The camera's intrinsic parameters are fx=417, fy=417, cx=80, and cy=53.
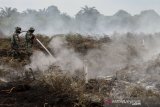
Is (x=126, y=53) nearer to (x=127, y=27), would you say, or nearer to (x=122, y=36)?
(x=122, y=36)

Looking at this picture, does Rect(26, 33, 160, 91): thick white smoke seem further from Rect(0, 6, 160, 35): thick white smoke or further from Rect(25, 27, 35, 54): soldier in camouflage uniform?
Rect(0, 6, 160, 35): thick white smoke

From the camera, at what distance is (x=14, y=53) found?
20.3 meters

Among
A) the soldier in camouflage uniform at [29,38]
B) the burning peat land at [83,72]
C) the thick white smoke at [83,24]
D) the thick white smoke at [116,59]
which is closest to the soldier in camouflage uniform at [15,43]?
the burning peat land at [83,72]

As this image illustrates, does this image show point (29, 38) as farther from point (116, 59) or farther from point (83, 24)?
point (83, 24)

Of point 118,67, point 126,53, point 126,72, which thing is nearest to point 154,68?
point 126,72

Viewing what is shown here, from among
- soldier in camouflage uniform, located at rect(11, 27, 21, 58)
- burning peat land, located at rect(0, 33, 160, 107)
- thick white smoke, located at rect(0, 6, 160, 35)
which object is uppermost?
thick white smoke, located at rect(0, 6, 160, 35)

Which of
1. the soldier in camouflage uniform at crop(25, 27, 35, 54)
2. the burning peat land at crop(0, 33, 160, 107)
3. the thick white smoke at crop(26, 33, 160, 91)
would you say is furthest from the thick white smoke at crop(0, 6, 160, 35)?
the soldier in camouflage uniform at crop(25, 27, 35, 54)

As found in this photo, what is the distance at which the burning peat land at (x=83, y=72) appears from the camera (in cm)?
1288

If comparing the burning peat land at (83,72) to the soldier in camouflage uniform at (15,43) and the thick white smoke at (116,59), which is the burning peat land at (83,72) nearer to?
the thick white smoke at (116,59)

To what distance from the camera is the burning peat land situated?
12.9 metres

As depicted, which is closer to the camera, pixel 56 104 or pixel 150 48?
pixel 56 104

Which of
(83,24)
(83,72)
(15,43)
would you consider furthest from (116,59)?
(83,24)

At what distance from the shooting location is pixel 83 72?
664 inches

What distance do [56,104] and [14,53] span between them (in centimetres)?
817
